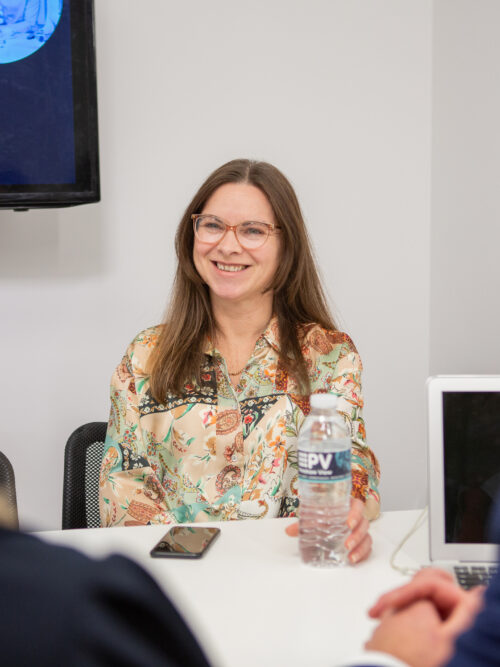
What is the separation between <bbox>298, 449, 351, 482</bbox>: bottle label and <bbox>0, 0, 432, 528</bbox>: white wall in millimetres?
1484

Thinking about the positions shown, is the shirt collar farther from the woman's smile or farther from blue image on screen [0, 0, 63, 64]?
blue image on screen [0, 0, 63, 64]

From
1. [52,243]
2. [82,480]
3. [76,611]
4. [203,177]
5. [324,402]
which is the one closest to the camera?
[76,611]

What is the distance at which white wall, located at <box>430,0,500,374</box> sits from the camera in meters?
2.37

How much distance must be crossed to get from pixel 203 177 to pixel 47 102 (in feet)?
2.11

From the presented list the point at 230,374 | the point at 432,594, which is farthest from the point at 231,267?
the point at 432,594

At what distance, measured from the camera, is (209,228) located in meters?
1.91

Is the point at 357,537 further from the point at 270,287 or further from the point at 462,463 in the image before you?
the point at 270,287

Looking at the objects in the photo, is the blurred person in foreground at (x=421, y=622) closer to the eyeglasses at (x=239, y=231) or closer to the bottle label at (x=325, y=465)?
the bottle label at (x=325, y=465)

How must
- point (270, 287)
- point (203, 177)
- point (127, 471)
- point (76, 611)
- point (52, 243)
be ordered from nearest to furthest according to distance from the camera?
point (76, 611), point (127, 471), point (270, 287), point (52, 243), point (203, 177)

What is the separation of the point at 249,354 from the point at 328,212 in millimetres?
1021

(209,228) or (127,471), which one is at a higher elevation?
(209,228)

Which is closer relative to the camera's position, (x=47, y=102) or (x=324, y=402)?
(x=324, y=402)

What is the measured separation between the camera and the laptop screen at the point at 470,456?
1.19 metres

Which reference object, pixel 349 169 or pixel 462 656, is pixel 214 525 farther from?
pixel 349 169
